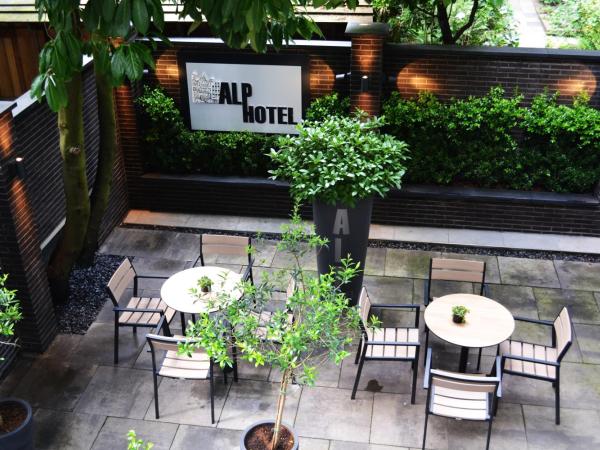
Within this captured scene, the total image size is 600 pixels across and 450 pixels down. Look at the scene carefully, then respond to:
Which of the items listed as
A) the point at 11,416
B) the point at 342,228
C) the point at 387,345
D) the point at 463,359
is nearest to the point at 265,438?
the point at 387,345

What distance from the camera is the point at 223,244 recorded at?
345 inches

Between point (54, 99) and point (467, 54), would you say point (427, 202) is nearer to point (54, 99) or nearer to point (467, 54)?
point (467, 54)

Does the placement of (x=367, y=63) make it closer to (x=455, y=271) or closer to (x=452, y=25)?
(x=455, y=271)

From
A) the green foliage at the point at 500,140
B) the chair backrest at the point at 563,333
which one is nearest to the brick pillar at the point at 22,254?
the green foliage at the point at 500,140

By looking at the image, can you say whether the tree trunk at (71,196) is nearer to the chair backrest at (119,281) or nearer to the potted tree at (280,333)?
the chair backrest at (119,281)

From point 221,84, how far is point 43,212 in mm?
3231

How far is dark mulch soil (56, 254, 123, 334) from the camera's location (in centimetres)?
865

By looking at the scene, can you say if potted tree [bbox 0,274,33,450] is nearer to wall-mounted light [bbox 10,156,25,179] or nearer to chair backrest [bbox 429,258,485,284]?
wall-mounted light [bbox 10,156,25,179]

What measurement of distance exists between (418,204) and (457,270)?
93.2 inches

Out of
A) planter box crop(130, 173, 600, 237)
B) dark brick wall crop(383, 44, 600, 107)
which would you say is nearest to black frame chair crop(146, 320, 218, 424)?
planter box crop(130, 173, 600, 237)

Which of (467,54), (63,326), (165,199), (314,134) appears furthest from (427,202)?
(63,326)

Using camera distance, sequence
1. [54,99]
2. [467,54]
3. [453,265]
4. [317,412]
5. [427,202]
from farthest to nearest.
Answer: [427,202] < [467,54] < [453,265] < [317,412] < [54,99]

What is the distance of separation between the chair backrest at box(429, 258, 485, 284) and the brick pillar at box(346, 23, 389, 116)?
283cm

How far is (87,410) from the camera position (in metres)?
7.36
